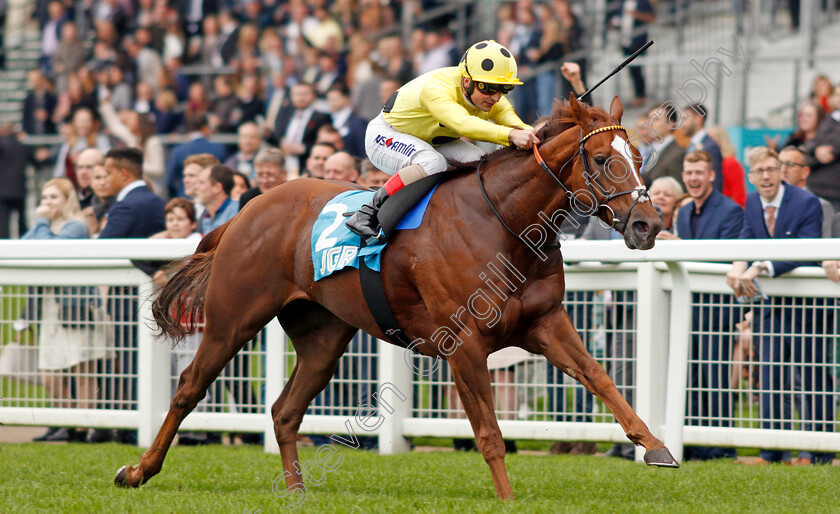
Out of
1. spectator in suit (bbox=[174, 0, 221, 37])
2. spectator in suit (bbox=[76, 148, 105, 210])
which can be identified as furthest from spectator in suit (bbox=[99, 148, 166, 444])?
spectator in suit (bbox=[174, 0, 221, 37])

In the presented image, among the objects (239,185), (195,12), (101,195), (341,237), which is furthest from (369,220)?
(195,12)

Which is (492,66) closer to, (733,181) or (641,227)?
(641,227)

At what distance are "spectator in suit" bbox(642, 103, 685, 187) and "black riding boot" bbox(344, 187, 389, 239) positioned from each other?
3870mm

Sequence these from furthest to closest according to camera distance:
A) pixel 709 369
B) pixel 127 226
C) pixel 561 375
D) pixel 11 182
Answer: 1. pixel 11 182
2. pixel 127 226
3. pixel 561 375
4. pixel 709 369

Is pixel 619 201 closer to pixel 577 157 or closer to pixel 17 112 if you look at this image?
pixel 577 157

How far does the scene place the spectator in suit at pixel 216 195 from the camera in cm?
816

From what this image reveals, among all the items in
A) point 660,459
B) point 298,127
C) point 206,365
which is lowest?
point 660,459

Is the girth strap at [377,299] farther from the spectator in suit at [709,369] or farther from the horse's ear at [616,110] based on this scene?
the spectator in suit at [709,369]

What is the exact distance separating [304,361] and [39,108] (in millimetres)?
11714

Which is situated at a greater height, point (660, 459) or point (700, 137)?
point (700, 137)

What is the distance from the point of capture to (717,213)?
287 inches

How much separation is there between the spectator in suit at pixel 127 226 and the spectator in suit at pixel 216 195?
1.04 feet

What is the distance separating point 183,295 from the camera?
609 cm

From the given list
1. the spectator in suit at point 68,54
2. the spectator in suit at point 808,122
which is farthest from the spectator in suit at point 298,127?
the spectator in suit at point 68,54
